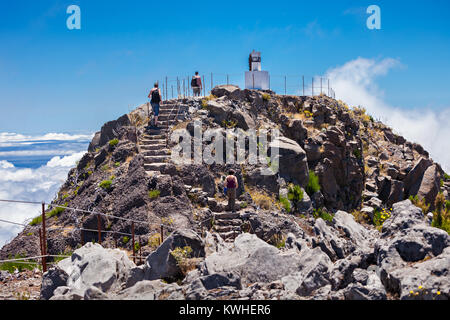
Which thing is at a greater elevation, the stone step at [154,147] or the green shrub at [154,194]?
the stone step at [154,147]

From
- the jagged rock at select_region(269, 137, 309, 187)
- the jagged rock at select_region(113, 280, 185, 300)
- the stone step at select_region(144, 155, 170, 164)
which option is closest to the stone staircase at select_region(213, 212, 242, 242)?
the stone step at select_region(144, 155, 170, 164)

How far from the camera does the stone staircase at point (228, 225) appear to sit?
625 inches

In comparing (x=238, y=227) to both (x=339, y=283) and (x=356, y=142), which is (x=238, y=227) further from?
(x=356, y=142)

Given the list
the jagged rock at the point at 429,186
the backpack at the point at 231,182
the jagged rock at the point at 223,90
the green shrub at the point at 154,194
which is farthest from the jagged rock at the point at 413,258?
the jagged rock at the point at 429,186

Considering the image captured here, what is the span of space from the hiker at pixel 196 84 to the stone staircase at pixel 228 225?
9975mm

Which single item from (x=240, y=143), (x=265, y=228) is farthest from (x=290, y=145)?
(x=265, y=228)

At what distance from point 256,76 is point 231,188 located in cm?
1192

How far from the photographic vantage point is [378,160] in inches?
1153

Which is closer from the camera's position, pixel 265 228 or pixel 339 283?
pixel 339 283

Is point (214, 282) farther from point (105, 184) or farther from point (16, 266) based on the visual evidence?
point (105, 184)

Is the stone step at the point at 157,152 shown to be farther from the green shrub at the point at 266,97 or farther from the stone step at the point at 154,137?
the green shrub at the point at 266,97
